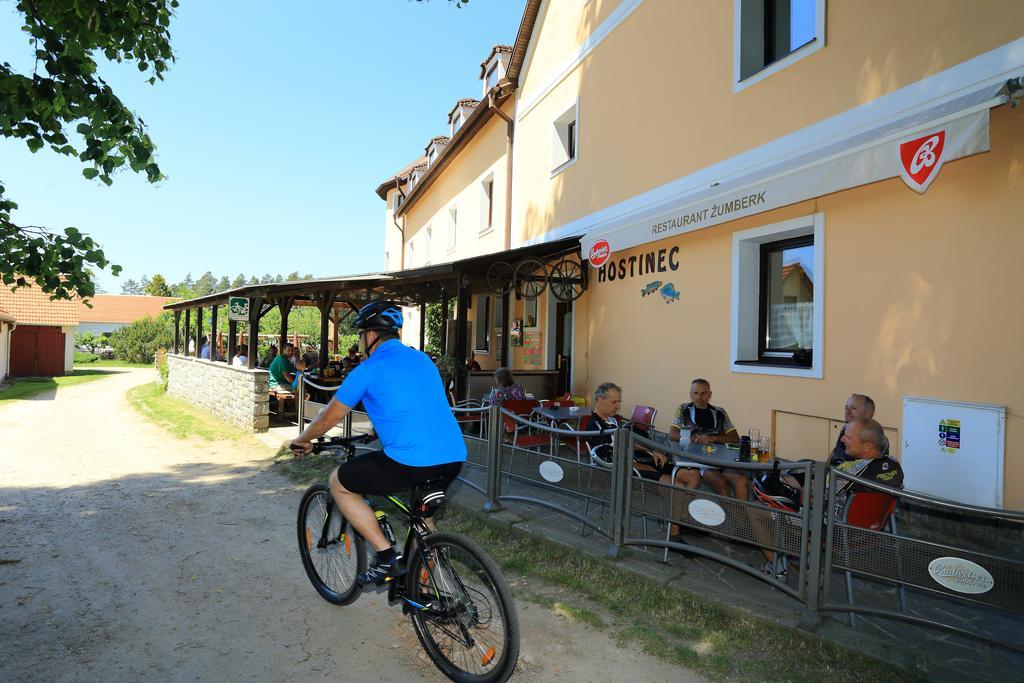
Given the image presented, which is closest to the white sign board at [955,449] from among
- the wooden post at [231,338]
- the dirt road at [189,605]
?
the dirt road at [189,605]

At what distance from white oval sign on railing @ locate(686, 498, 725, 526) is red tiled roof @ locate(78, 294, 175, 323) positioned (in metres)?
A: 65.9

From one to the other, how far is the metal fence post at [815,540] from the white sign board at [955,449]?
1.74 meters

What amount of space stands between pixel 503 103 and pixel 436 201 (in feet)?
21.2

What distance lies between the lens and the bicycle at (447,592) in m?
2.67

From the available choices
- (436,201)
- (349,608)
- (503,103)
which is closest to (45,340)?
(436,201)

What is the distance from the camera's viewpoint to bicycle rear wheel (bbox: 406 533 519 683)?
2.65m

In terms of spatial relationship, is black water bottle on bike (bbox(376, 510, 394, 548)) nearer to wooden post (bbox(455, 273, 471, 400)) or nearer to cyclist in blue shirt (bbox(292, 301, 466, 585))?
cyclist in blue shirt (bbox(292, 301, 466, 585))

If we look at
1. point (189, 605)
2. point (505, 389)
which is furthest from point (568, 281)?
point (189, 605)

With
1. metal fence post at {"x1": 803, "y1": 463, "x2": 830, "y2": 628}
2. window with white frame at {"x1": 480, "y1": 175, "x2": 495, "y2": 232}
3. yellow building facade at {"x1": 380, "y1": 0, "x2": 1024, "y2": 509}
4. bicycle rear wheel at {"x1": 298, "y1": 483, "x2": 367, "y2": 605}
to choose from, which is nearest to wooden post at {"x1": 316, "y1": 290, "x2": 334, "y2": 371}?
window with white frame at {"x1": 480, "y1": 175, "x2": 495, "y2": 232}

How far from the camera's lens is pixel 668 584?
12.5ft

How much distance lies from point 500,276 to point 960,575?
7.97 m

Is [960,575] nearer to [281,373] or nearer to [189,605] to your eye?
[189,605]

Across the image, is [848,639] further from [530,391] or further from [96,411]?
[96,411]

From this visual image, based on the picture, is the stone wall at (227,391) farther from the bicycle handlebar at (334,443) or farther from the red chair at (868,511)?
the red chair at (868,511)
